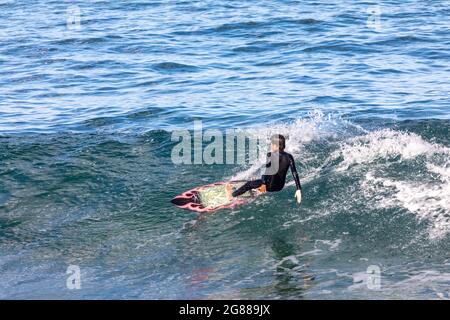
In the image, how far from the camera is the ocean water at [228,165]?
1345cm

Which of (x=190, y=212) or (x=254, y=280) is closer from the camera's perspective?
(x=254, y=280)

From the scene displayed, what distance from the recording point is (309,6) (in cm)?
3678

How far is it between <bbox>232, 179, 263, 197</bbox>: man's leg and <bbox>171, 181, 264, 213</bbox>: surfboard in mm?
158

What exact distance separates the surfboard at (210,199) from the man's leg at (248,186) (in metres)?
0.16

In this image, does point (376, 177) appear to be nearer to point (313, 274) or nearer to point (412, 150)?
point (412, 150)

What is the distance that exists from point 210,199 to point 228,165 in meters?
3.01

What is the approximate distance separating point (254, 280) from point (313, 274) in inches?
42.1

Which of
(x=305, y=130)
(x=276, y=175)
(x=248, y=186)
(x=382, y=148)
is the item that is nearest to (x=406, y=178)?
(x=382, y=148)

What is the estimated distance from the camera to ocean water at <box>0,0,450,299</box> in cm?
1345

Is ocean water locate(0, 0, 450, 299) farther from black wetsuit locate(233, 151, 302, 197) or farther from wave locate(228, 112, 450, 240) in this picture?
black wetsuit locate(233, 151, 302, 197)

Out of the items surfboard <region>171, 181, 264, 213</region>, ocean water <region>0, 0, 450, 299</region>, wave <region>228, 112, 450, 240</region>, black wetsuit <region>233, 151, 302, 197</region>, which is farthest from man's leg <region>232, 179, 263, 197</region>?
wave <region>228, 112, 450, 240</region>

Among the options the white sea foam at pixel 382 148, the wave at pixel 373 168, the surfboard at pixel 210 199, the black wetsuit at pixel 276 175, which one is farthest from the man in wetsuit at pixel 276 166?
the white sea foam at pixel 382 148
